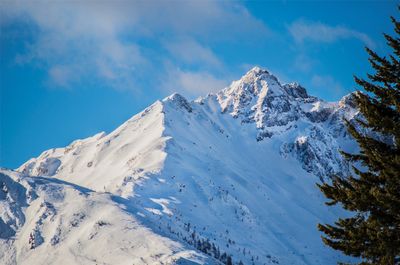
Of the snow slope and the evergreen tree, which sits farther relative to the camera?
the snow slope

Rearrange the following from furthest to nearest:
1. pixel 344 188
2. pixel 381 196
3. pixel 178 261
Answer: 1. pixel 178 261
2. pixel 344 188
3. pixel 381 196

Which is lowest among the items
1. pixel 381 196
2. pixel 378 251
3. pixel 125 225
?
pixel 378 251

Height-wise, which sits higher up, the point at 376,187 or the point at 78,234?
the point at 78,234

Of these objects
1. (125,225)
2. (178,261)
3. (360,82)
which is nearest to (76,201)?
(125,225)

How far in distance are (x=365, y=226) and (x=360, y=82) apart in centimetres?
545

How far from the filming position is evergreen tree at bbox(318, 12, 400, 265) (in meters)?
17.2

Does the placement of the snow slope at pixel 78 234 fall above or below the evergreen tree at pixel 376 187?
above

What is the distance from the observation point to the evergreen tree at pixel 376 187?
17.2m

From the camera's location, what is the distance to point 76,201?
181750 millimetres

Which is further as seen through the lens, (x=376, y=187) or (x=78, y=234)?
(x=78, y=234)

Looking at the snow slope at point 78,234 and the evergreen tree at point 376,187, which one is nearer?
the evergreen tree at point 376,187

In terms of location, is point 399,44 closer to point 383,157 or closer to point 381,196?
point 383,157

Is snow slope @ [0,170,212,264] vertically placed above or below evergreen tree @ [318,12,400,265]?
above

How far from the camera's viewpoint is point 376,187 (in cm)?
1741
